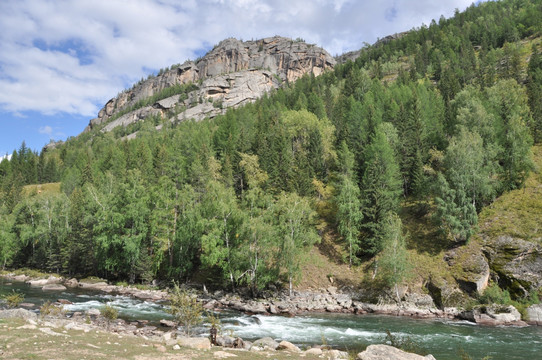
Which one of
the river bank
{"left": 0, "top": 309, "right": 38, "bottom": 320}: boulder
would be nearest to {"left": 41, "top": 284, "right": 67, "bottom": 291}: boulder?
the river bank

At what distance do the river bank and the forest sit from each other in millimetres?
2714

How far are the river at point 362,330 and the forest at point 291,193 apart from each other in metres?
8.17

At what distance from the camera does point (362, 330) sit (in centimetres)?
2914

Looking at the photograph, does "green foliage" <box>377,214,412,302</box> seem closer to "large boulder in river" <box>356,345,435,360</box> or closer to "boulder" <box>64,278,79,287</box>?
"large boulder in river" <box>356,345,435,360</box>

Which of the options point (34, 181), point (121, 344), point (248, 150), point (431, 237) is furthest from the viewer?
point (34, 181)

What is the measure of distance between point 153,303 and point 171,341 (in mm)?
24994

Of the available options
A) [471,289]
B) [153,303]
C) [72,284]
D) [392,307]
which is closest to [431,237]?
[471,289]

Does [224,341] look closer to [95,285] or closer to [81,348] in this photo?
[81,348]

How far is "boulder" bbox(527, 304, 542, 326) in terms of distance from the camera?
3291cm

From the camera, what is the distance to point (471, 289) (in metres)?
38.3

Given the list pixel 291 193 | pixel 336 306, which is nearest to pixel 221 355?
pixel 336 306

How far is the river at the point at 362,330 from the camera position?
2373 centimetres

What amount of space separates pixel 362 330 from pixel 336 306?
10.4 metres

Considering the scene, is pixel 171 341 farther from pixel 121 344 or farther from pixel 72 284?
pixel 72 284
